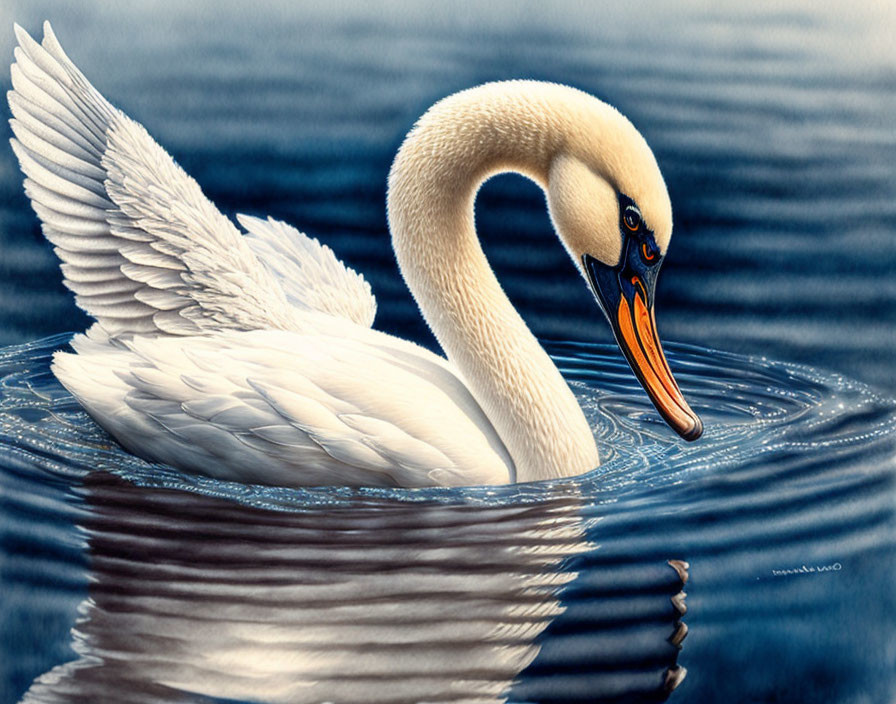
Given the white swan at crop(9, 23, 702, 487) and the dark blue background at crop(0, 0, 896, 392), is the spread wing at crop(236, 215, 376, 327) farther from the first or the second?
the white swan at crop(9, 23, 702, 487)

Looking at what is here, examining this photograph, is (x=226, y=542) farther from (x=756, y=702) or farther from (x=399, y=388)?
(x=756, y=702)

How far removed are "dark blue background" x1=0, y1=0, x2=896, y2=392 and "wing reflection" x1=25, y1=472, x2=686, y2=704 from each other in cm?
105

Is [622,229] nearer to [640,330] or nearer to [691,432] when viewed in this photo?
[640,330]

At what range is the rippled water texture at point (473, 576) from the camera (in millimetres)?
3961

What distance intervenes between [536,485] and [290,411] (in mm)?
754

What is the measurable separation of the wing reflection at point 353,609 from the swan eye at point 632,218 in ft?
2.65

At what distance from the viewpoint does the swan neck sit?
4.84m

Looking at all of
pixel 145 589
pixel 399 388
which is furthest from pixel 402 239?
pixel 145 589

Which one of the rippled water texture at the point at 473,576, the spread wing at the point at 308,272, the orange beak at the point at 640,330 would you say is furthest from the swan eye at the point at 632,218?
the spread wing at the point at 308,272

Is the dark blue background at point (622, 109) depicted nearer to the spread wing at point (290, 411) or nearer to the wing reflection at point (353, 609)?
the spread wing at point (290, 411)
